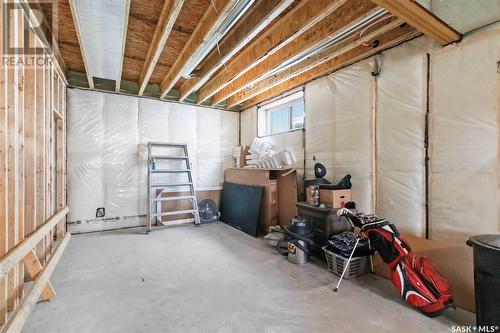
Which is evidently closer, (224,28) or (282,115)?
(224,28)

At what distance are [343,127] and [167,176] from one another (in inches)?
131

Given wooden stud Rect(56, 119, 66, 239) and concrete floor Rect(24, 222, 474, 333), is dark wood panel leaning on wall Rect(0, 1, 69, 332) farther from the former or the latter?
wooden stud Rect(56, 119, 66, 239)

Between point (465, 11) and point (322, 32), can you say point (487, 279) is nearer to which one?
point (465, 11)

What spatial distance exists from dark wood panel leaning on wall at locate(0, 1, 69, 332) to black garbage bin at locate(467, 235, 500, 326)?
9.19 ft

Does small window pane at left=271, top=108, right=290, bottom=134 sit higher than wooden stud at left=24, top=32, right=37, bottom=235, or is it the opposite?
small window pane at left=271, top=108, right=290, bottom=134

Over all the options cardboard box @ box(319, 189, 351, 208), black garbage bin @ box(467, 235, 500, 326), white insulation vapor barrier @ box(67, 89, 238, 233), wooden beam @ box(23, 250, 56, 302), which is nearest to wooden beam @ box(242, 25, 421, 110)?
cardboard box @ box(319, 189, 351, 208)

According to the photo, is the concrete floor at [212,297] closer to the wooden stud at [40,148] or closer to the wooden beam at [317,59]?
the wooden stud at [40,148]

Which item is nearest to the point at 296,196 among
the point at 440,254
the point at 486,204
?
the point at 440,254

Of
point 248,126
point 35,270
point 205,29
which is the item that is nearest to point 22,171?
point 35,270

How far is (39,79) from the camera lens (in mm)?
2289

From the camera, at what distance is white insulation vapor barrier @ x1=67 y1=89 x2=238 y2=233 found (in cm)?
387

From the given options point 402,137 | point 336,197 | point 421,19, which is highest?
point 421,19

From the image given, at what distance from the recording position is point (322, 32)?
2408 mm

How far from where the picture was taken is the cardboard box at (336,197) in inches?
108
